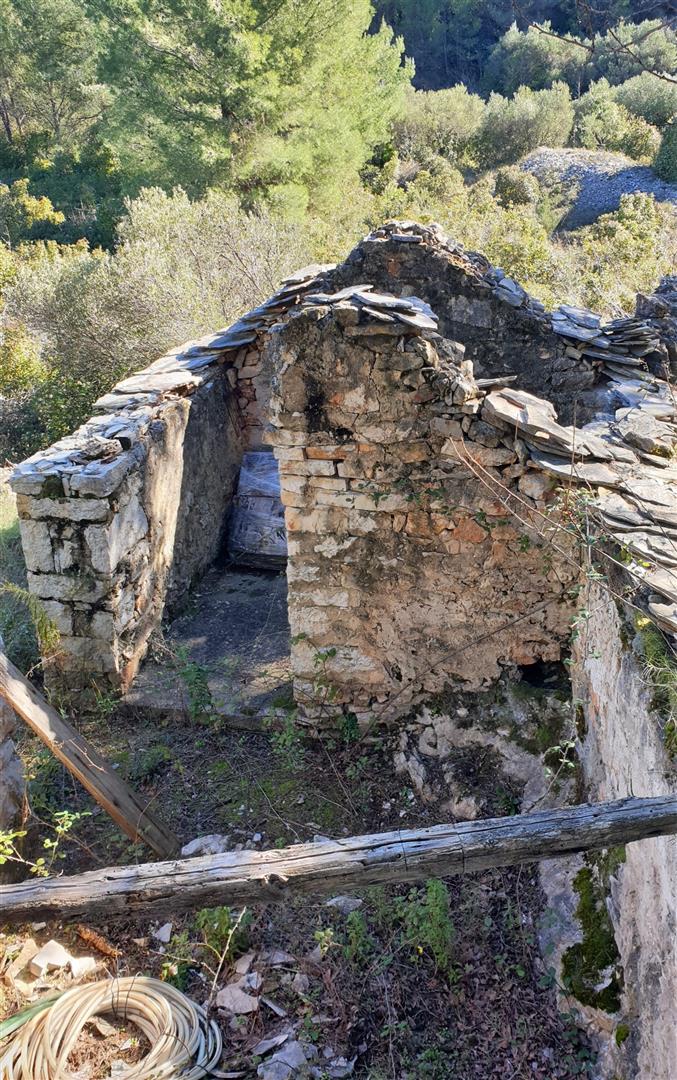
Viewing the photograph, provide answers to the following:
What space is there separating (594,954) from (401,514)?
7.21ft

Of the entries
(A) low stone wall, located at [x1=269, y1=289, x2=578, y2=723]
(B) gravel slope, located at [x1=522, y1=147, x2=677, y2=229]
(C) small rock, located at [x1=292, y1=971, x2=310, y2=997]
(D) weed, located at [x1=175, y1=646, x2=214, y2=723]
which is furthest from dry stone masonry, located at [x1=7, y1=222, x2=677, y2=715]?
(B) gravel slope, located at [x1=522, y1=147, x2=677, y2=229]

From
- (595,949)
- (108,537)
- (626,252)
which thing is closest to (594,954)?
(595,949)

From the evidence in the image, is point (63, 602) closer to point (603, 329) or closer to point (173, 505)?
point (173, 505)

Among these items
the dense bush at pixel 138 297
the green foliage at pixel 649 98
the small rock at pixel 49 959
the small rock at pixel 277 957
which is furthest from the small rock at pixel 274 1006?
the green foliage at pixel 649 98

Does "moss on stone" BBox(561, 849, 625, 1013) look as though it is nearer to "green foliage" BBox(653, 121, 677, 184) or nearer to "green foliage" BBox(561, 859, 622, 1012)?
"green foliage" BBox(561, 859, 622, 1012)

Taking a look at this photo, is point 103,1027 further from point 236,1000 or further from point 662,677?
point 662,677

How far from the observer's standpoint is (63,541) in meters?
5.20

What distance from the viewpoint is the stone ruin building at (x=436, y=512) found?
124 inches

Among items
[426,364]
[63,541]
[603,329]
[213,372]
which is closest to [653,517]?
[426,364]

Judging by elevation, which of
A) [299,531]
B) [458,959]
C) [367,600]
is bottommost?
[458,959]

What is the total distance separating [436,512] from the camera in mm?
4242

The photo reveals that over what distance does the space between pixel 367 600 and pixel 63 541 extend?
205 cm

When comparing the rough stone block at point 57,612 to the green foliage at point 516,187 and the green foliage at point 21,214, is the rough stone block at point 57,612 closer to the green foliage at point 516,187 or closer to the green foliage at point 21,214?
the green foliage at point 516,187

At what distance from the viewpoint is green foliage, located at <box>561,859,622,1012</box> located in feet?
9.71
